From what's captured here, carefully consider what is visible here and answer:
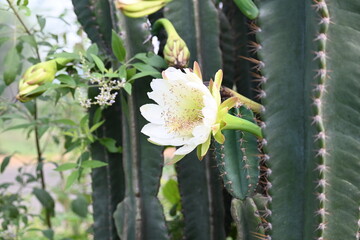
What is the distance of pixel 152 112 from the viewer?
1102 mm

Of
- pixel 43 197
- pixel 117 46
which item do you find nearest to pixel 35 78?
pixel 117 46

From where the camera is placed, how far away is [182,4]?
135 centimetres

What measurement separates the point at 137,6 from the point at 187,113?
0.23 meters

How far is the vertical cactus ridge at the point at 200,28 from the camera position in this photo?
134 centimetres

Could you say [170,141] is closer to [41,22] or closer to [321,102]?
[321,102]

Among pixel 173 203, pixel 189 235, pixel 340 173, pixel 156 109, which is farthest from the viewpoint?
pixel 173 203

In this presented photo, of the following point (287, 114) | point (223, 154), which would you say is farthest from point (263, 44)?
point (223, 154)

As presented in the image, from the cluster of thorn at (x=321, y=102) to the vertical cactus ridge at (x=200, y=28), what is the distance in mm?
423

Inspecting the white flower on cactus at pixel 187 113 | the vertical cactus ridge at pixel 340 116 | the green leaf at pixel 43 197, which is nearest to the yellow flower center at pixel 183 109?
the white flower on cactus at pixel 187 113

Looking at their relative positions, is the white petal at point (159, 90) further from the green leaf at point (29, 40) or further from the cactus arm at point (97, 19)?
the green leaf at point (29, 40)

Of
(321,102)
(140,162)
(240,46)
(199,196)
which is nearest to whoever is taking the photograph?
(321,102)

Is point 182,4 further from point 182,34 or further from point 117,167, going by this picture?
point 117,167

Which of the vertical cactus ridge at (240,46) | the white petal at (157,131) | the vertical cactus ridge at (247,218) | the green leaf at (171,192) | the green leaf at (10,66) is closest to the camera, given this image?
the white petal at (157,131)

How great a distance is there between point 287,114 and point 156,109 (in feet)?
0.87
